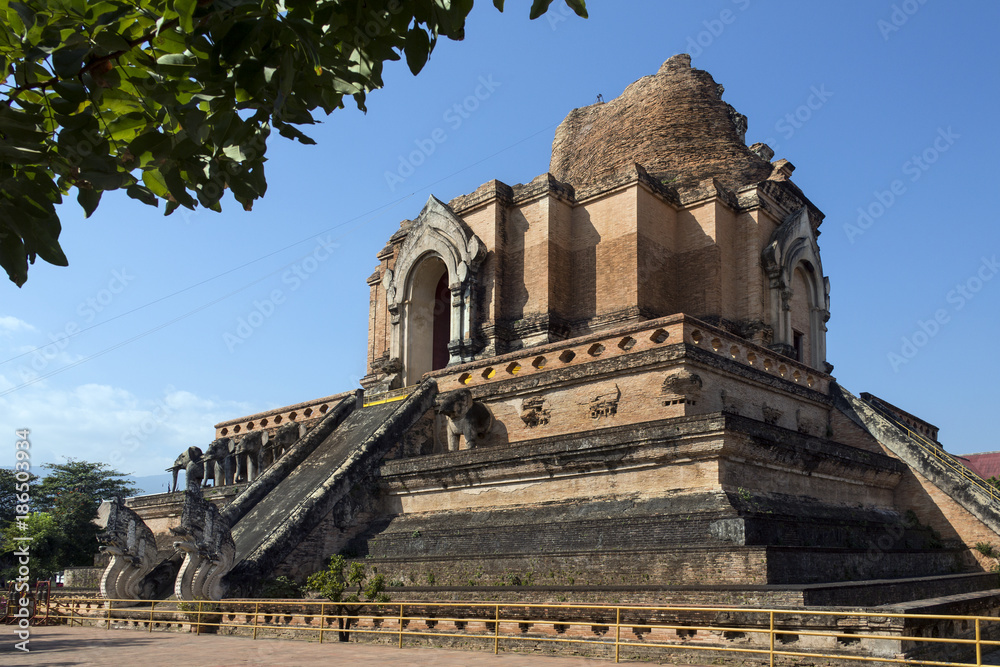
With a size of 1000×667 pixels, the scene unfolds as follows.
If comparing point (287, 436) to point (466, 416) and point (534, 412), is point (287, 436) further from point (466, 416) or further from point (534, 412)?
point (534, 412)

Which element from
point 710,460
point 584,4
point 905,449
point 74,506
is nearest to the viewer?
point 584,4

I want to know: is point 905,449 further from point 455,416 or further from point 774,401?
point 455,416

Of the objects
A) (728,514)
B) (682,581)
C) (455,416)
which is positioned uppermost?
(455,416)

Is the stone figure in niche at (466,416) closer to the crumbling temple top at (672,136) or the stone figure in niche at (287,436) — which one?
the stone figure in niche at (287,436)

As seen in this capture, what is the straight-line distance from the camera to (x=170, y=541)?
19.1 metres

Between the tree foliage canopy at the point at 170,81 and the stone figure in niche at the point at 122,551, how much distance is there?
1146cm

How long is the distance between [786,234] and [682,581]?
463 inches

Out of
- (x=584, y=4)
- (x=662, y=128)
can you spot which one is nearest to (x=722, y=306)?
(x=662, y=128)

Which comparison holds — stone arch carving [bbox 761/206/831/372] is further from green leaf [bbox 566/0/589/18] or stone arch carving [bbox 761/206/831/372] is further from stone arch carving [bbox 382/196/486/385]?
green leaf [bbox 566/0/589/18]

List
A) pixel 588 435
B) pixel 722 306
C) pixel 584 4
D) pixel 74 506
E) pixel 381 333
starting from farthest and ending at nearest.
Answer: pixel 74 506 < pixel 381 333 < pixel 722 306 < pixel 588 435 < pixel 584 4

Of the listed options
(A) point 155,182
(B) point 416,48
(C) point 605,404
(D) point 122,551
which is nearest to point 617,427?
(C) point 605,404

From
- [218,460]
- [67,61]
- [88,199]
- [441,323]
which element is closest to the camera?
[67,61]

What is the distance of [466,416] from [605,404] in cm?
287

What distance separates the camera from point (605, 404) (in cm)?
1355
